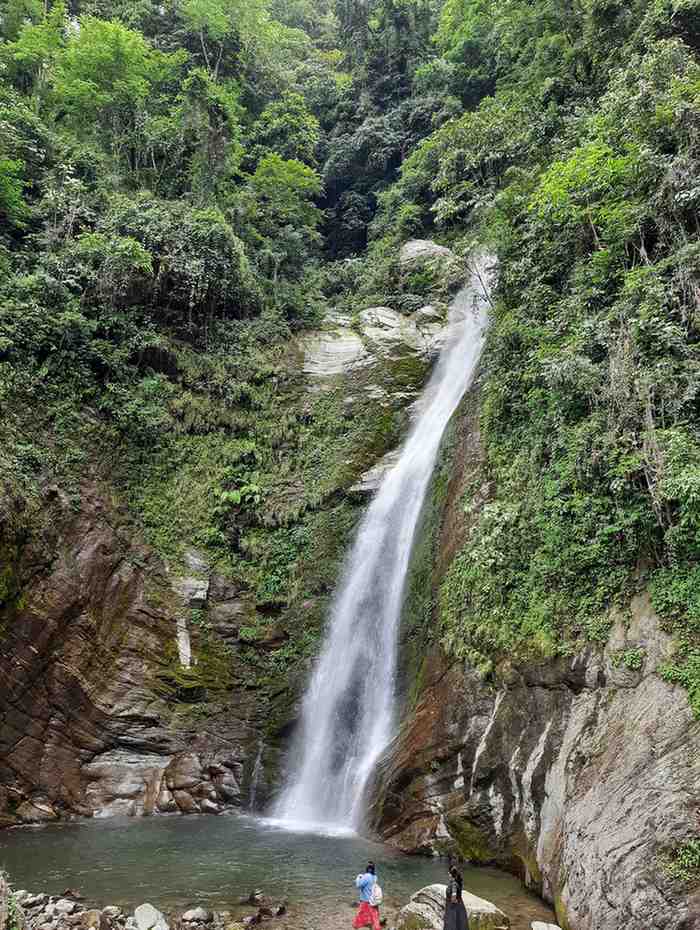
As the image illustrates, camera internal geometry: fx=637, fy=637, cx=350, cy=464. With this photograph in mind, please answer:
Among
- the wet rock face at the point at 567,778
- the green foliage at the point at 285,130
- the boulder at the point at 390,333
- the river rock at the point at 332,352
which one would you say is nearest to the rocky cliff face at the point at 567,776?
the wet rock face at the point at 567,778

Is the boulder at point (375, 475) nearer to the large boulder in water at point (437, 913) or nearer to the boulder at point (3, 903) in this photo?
the large boulder in water at point (437, 913)

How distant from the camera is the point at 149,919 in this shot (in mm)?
7469

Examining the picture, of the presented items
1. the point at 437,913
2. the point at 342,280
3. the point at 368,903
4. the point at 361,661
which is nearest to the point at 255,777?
the point at 361,661

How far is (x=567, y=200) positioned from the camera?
13742mm

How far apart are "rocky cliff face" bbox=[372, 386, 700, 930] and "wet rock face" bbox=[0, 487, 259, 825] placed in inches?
192

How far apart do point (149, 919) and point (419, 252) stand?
24.4 meters

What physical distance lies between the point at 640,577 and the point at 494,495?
15.2 ft

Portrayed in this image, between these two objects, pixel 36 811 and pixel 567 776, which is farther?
pixel 36 811

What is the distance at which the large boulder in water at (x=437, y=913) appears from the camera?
7079 mm

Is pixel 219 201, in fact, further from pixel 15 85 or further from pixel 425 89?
pixel 425 89

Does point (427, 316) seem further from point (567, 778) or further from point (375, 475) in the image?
point (567, 778)

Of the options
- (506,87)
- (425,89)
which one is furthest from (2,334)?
(425,89)

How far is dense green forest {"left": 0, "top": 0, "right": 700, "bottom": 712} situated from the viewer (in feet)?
33.2

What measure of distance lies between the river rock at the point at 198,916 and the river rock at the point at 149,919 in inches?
10.0
